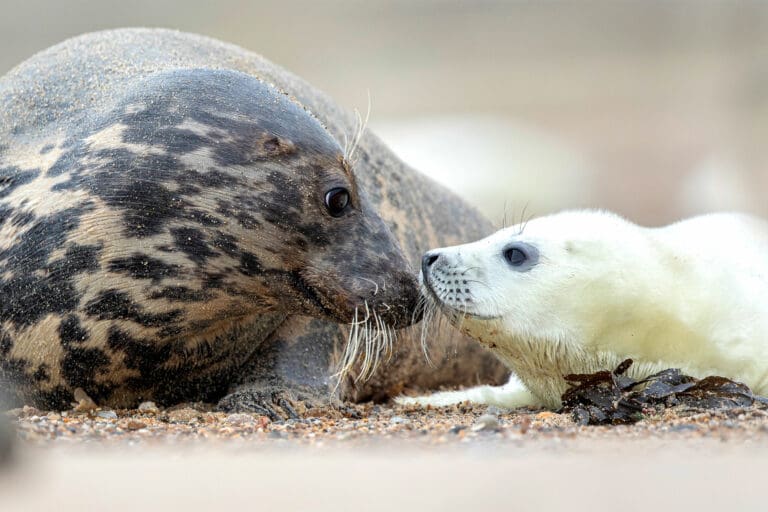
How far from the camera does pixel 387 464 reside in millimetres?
2773

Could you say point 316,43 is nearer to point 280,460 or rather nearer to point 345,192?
point 345,192

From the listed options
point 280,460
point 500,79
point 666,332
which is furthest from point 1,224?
point 500,79

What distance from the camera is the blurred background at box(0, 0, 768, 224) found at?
15.5m

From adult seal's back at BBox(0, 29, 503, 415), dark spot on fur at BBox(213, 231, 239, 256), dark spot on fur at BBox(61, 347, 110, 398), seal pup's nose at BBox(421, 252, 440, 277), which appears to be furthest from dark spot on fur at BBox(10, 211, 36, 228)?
seal pup's nose at BBox(421, 252, 440, 277)

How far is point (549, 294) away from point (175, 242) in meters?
1.49

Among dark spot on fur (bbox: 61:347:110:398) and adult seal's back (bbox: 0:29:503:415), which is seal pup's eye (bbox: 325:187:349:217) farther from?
dark spot on fur (bbox: 61:347:110:398)

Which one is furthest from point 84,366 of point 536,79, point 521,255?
point 536,79

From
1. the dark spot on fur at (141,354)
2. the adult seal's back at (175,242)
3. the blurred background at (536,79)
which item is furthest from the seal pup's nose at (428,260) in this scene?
the blurred background at (536,79)

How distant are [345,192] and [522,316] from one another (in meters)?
0.86

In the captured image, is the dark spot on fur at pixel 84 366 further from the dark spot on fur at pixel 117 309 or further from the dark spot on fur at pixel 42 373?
the dark spot on fur at pixel 117 309

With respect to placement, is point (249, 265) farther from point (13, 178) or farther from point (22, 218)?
point (13, 178)

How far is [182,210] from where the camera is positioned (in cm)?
411

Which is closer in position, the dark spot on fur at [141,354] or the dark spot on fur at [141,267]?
the dark spot on fur at [141,267]

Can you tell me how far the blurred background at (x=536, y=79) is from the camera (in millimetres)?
15453
